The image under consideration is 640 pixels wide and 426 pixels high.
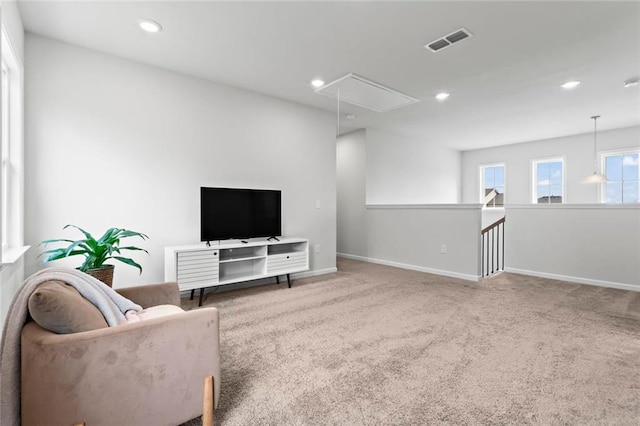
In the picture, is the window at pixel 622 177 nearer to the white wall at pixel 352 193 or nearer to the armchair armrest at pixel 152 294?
the white wall at pixel 352 193

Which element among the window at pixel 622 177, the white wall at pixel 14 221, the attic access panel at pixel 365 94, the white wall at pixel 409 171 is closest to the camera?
the white wall at pixel 14 221

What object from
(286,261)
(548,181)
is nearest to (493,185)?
(548,181)

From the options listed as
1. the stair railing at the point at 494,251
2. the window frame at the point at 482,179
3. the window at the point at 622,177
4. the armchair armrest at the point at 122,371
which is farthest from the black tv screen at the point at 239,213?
the window at the point at 622,177

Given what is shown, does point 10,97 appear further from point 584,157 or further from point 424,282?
point 584,157

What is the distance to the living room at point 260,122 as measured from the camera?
251 centimetres

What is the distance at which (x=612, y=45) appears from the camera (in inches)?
112

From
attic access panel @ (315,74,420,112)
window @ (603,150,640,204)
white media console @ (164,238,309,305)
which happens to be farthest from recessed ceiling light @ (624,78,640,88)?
white media console @ (164,238,309,305)

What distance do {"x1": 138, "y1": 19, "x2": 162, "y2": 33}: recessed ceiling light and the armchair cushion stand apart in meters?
2.23

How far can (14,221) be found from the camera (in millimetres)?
2508

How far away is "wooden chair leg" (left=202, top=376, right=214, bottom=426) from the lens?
1.40 meters

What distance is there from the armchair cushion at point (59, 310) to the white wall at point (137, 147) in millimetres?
2033

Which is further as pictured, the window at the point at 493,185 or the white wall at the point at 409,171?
the window at the point at 493,185

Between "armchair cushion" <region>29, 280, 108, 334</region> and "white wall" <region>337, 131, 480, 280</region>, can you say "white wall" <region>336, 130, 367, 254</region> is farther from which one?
"armchair cushion" <region>29, 280, 108, 334</region>

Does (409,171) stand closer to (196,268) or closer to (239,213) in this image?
(239,213)
